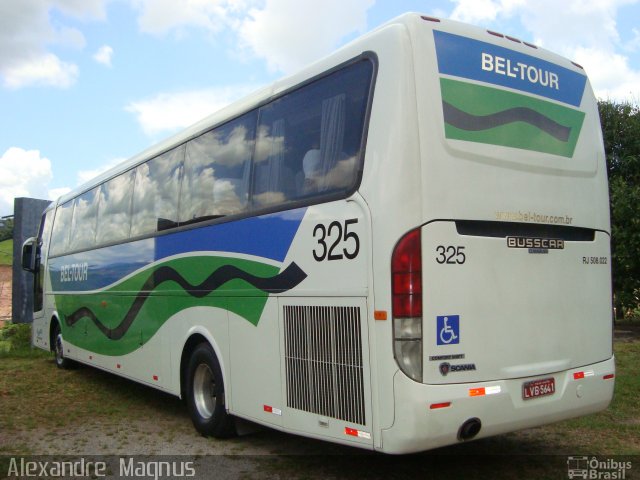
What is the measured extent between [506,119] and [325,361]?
2.39 meters

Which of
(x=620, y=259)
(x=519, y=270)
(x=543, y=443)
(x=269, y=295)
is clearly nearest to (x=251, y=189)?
(x=269, y=295)

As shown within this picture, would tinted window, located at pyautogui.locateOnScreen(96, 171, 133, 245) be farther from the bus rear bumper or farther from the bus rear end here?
the bus rear bumper

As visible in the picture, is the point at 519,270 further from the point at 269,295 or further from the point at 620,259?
the point at 620,259

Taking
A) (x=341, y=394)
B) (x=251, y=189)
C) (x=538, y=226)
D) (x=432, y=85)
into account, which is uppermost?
(x=432, y=85)

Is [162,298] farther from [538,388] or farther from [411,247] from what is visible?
[538,388]

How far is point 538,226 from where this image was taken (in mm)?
5180

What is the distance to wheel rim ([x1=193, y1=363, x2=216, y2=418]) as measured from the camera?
696 centimetres

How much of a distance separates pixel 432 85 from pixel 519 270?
156 cm

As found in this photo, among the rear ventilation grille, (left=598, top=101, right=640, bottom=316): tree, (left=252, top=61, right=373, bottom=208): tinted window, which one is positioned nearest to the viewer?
the rear ventilation grille

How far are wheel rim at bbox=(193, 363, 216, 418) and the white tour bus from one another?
10cm

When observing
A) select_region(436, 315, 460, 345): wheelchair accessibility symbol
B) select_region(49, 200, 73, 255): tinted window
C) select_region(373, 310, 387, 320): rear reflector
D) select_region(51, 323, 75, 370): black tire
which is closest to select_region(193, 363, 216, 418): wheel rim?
select_region(373, 310, 387, 320): rear reflector

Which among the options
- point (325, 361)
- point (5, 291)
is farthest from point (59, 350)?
point (5, 291)

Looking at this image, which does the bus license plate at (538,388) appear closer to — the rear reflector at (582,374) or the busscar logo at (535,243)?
the rear reflector at (582,374)

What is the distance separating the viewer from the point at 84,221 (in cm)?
1102
